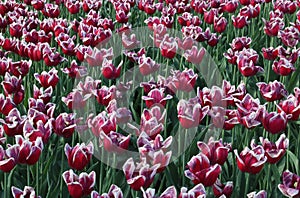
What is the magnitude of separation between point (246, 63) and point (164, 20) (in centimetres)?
130

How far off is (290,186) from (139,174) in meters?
0.55

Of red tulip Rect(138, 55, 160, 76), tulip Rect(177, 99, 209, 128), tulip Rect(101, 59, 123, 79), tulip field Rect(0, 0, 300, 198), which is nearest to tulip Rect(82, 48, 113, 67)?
tulip field Rect(0, 0, 300, 198)

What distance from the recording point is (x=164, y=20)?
4.51m

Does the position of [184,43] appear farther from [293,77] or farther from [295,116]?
[295,116]

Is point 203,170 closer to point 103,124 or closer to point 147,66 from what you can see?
point 103,124

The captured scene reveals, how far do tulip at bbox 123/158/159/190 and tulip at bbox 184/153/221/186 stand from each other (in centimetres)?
14

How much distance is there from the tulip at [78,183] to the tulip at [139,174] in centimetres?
15

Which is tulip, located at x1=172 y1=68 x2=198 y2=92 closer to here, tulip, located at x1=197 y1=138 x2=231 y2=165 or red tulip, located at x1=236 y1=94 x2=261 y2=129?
red tulip, located at x1=236 y1=94 x2=261 y2=129

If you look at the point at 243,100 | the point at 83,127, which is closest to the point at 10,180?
the point at 83,127

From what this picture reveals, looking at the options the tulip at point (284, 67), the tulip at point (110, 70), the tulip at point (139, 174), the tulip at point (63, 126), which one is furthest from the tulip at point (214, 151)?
the tulip at point (284, 67)

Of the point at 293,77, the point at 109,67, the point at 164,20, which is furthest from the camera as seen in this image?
the point at 164,20

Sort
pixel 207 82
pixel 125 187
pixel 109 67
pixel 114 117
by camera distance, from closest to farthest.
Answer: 1. pixel 114 117
2. pixel 125 187
3. pixel 109 67
4. pixel 207 82

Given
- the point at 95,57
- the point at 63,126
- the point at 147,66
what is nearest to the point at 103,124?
the point at 63,126

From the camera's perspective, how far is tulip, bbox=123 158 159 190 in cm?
210
